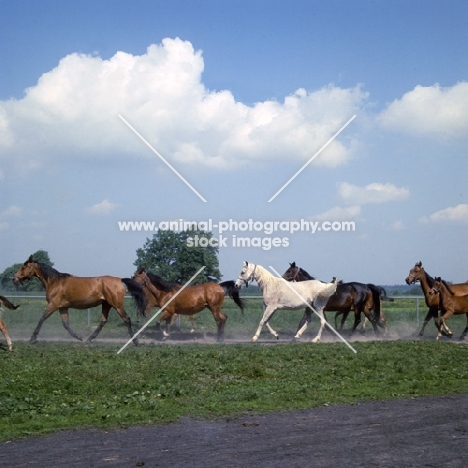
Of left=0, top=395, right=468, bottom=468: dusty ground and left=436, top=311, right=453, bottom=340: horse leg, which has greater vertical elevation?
left=436, top=311, right=453, bottom=340: horse leg

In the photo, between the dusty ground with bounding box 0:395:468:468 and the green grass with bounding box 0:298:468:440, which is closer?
the dusty ground with bounding box 0:395:468:468

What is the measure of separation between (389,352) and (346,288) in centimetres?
725

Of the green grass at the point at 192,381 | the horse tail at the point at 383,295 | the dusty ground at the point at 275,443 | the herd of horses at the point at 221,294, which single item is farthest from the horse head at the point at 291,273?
the dusty ground at the point at 275,443

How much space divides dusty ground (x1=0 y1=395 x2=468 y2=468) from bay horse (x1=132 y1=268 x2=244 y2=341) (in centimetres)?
1240

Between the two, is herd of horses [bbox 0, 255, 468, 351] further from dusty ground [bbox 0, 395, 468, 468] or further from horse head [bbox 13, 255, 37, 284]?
dusty ground [bbox 0, 395, 468, 468]

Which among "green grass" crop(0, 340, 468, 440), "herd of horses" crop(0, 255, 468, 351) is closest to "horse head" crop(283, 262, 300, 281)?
"herd of horses" crop(0, 255, 468, 351)

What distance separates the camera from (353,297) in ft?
80.2

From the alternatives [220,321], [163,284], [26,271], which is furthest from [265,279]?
[26,271]

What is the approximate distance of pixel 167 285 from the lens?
22.7m

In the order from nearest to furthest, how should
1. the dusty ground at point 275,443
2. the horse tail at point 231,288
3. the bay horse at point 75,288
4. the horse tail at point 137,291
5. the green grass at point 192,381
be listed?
the dusty ground at point 275,443
the green grass at point 192,381
the bay horse at point 75,288
the horse tail at point 137,291
the horse tail at point 231,288

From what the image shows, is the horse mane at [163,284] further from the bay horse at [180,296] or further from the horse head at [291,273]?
the horse head at [291,273]

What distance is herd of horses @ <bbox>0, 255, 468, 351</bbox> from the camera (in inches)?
812

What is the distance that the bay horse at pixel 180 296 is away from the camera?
74.2 feet

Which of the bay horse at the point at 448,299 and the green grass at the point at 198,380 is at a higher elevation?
the bay horse at the point at 448,299
